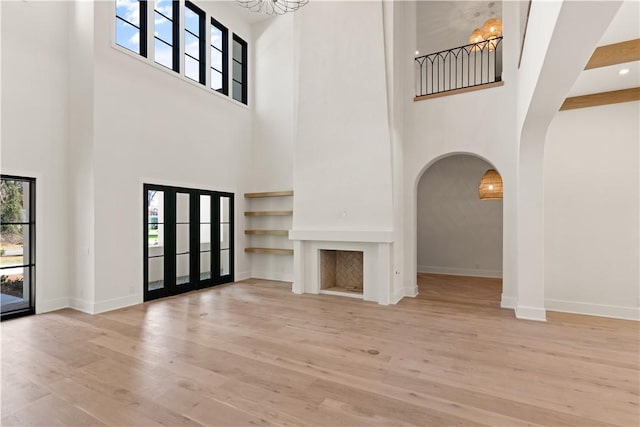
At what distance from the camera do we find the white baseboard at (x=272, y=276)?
7.35m

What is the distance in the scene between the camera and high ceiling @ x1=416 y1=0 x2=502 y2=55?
7.02 metres

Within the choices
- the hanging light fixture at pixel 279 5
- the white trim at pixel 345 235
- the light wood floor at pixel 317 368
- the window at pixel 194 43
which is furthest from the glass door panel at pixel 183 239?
the hanging light fixture at pixel 279 5

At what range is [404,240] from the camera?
5992 millimetres

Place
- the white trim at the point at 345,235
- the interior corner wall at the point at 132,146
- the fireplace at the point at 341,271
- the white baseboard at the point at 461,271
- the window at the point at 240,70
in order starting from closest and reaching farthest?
the interior corner wall at the point at 132,146, the white trim at the point at 345,235, the fireplace at the point at 341,271, the window at the point at 240,70, the white baseboard at the point at 461,271

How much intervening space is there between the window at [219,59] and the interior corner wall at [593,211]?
6.29 meters

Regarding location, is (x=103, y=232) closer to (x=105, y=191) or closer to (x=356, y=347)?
(x=105, y=191)

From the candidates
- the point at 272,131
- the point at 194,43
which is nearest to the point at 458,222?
the point at 272,131

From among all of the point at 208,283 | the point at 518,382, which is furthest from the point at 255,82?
the point at 518,382

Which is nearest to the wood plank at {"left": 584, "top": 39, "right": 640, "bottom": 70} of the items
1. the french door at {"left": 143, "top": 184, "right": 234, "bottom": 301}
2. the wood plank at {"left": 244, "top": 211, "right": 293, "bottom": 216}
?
the wood plank at {"left": 244, "top": 211, "right": 293, "bottom": 216}

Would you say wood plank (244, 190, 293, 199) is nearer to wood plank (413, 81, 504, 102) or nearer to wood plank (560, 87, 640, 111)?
wood plank (413, 81, 504, 102)

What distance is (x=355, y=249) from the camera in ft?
19.0

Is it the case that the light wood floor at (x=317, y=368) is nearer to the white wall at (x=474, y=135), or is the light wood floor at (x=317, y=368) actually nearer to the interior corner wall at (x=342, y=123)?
the white wall at (x=474, y=135)

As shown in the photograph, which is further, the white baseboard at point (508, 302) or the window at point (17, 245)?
the white baseboard at point (508, 302)

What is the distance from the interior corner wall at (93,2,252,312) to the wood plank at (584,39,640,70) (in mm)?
6092
